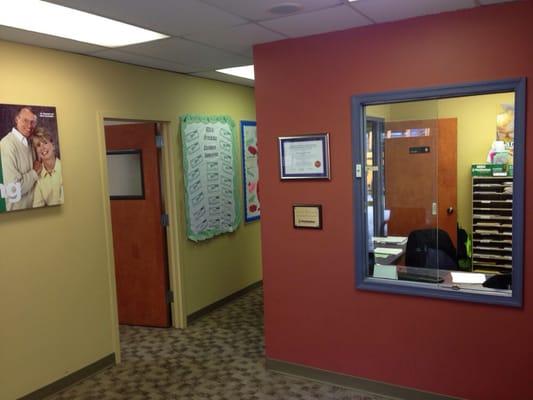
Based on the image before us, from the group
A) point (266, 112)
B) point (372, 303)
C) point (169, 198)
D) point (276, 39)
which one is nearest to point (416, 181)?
point (372, 303)

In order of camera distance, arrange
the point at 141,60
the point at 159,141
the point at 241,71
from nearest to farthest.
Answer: the point at 141,60 → the point at 159,141 → the point at 241,71

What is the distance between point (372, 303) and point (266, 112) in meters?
1.50

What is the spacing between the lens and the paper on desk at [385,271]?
122 inches

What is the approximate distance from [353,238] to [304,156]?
0.65 m

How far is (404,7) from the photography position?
2.49m

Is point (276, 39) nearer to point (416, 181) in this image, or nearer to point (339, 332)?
point (416, 181)

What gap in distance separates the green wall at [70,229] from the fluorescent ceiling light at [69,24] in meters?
0.38

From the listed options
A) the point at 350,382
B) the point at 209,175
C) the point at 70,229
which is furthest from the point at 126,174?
the point at 350,382

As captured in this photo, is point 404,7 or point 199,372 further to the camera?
point 199,372

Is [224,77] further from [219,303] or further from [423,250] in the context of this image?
[423,250]

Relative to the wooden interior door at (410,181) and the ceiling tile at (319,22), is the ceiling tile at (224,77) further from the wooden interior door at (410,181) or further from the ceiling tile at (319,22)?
the wooden interior door at (410,181)

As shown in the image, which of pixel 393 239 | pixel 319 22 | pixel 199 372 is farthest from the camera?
pixel 199 372

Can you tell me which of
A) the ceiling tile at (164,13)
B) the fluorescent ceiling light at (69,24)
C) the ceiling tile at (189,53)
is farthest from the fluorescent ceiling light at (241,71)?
the ceiling tile at (164,13)

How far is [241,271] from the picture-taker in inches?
207
